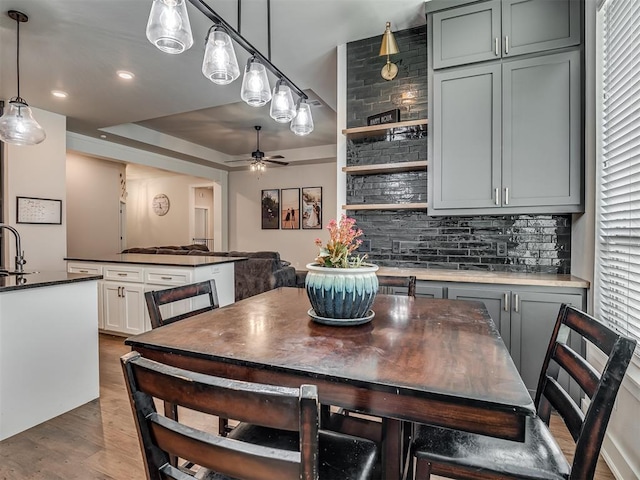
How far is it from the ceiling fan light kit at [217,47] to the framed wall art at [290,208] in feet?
18.9

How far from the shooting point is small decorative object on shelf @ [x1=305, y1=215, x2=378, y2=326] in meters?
1.27

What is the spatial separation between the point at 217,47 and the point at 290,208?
6402 mm

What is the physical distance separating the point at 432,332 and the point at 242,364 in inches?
26.8

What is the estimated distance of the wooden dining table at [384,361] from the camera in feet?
2.52

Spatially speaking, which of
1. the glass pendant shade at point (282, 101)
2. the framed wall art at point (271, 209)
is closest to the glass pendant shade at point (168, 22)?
the glass pendant shade at point (282, 101)

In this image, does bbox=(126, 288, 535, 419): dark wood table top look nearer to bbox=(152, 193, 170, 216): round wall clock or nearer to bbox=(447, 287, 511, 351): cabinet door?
bbox=(447, 287, 511, 351): cabinet door

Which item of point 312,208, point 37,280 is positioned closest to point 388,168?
point 37,280

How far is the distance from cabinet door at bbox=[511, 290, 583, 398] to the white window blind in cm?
25

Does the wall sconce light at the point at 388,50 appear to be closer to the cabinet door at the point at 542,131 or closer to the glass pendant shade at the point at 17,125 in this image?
the cabinet door at the point at 542,131

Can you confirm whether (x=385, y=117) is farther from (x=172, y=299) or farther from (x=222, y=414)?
(x=222, y=414)

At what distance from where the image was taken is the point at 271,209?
8.05 m

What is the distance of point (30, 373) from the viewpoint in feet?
6.97

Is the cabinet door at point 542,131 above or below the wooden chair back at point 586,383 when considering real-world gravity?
above

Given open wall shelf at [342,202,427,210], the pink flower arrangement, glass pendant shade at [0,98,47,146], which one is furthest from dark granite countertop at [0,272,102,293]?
open wall shelf at [342,202,427,210]
